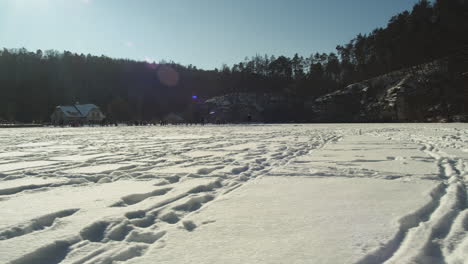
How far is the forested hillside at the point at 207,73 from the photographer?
175ft

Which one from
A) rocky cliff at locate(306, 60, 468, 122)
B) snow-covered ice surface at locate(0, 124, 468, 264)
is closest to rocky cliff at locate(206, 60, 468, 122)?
rocky cliff at locate(306, 60, 468, 122)

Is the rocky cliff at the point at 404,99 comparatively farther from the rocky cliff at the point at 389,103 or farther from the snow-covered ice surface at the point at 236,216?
the snow-covered ice surface at the point at 236,216

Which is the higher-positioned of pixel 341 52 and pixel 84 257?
pixel 341 52

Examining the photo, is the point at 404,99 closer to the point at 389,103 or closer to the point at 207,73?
the point at 389,103

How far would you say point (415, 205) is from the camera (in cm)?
261

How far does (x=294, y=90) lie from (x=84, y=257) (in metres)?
81.6

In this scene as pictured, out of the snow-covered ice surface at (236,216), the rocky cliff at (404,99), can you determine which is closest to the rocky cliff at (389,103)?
the rocky cliff at (404,99)

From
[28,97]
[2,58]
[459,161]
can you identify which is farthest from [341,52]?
[2,58]

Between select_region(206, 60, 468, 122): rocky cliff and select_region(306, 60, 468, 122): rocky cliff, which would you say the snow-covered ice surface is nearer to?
select_region(206, 60, 468, 122): rocky cliff

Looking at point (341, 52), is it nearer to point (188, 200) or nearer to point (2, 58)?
point (188, 200)

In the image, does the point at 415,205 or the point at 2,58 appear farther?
the point at 2,58

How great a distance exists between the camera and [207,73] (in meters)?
115

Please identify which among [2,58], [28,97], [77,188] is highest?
[2,58]

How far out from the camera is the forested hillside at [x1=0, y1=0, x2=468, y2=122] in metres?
53.4
